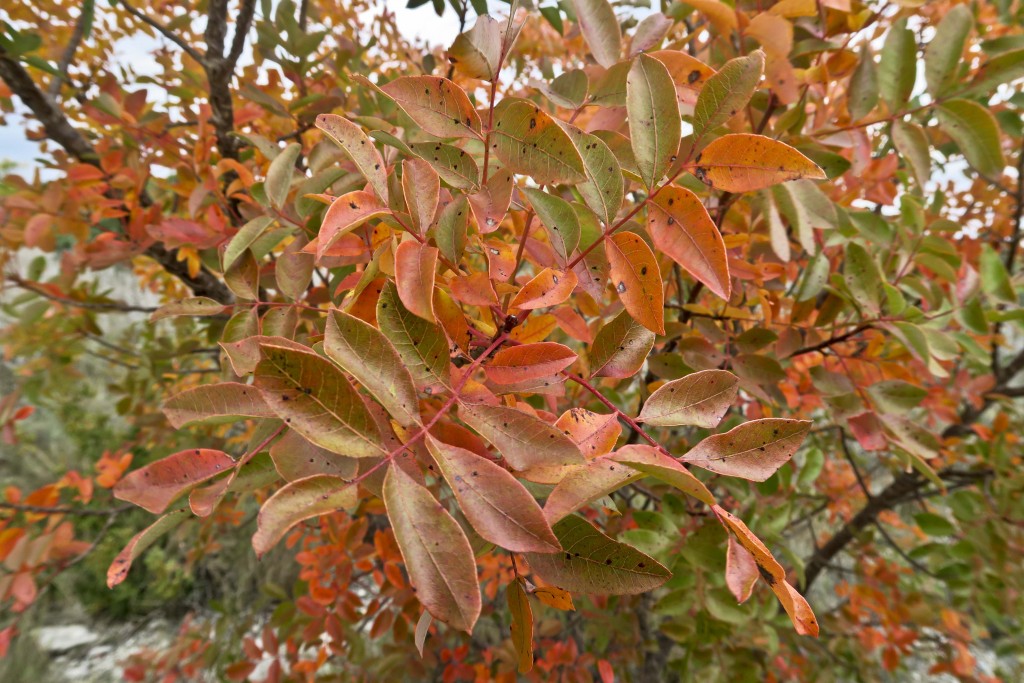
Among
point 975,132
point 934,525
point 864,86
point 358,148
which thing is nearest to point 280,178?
point 358,148

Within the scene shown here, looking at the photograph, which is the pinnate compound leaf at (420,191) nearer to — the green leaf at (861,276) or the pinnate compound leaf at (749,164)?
the pinnate compound leaf at (749,164)

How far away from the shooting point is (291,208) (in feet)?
2.47

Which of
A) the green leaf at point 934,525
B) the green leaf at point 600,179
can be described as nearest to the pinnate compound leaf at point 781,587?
the green leaf at point 600,179

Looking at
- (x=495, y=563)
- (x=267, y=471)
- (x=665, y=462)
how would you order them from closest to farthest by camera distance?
(x=665, y=462), (x=267, y=471), (x=495, y=563)

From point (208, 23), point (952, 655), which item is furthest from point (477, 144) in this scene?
point (952, 655)

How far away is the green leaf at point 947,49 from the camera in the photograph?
0.65 metres

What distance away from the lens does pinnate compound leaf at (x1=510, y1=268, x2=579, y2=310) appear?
367 millimetres

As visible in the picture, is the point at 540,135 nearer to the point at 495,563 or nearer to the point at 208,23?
the point at 208,23

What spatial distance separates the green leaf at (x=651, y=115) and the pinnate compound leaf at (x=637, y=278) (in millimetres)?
47

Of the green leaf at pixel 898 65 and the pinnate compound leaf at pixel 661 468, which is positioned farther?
the green leaf at pixel 898 65

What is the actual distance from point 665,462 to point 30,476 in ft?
16.5

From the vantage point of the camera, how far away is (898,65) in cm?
66

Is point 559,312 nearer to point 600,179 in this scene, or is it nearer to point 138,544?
point 600,179

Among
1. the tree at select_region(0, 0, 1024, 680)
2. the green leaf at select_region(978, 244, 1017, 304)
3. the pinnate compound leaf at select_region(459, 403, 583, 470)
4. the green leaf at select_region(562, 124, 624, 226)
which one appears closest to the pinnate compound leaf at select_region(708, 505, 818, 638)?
the tree at select_region(0, 0, 1024, 680)
